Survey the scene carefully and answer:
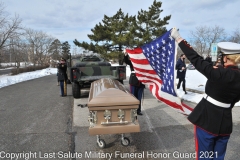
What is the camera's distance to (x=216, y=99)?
188 cm

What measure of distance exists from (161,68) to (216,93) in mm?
1391

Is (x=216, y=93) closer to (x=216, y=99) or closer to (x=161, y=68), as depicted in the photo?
(x=216, y=99)

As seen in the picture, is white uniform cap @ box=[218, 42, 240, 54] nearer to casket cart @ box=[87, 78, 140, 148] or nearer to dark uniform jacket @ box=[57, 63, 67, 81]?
casket cart @ box=[87, 78, 140, 148]

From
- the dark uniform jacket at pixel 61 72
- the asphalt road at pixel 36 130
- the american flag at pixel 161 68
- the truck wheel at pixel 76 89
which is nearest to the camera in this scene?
the american flag at pixel 161 68

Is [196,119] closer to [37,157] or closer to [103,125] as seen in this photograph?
[103,125]

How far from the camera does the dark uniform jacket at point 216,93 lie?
5.72ft

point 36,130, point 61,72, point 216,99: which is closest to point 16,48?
point 61,72

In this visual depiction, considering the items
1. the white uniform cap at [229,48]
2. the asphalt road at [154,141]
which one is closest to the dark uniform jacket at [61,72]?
the asphalt road at [154,141]

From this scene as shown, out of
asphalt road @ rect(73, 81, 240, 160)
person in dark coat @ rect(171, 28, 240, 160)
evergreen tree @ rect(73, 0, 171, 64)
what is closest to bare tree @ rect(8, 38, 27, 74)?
evergreen tree @ rect(73, 0, 171, 64)

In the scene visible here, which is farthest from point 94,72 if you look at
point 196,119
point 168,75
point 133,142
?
point 196,119

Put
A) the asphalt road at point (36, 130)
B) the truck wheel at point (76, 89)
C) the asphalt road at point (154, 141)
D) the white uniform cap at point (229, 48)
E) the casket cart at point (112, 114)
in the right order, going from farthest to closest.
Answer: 1. the truck wheel at point (76, 89)
2. the asphalt road at point (36, 130)
3. the asphalt road at point (154, 141)
4. the casket cart at point (112, 114)
5. the white uniform cap at point (229, 48)

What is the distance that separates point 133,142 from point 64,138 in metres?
1.32

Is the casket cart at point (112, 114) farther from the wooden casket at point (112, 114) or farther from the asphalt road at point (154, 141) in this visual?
the asphalt road at point (154, 141)

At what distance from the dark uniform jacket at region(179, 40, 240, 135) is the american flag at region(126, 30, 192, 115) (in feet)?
2.29
